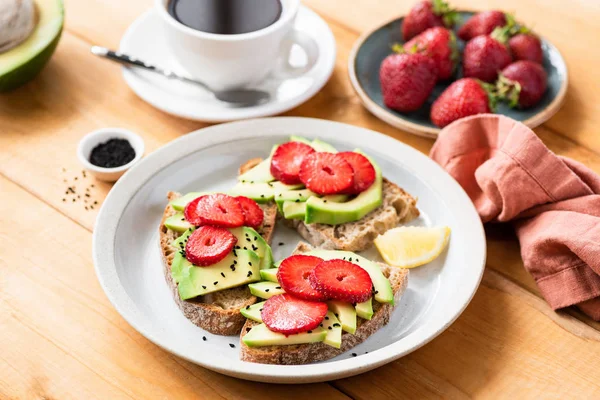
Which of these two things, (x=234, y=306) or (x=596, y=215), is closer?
(x=234, y=306)

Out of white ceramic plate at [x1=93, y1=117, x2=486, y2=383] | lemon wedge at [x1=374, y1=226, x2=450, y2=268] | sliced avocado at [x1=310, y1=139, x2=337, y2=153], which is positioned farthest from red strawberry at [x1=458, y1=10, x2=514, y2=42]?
lemon wedge at [x1=374, y1=226, x2=450, y2=268]

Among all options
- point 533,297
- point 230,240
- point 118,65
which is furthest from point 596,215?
point 118,65

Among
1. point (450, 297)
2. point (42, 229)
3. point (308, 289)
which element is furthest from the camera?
point (42, 229)

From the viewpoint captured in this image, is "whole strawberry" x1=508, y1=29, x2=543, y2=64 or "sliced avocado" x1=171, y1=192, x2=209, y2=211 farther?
"whole strawberry" x1=508, y1=29, x2=543, y2=64

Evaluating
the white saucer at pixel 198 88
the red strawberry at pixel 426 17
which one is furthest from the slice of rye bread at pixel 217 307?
the red strawberry at pixel 426 17

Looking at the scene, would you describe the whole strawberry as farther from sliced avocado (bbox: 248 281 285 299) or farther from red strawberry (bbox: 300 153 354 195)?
sliced avocado (bbox: 248 281 285 299)

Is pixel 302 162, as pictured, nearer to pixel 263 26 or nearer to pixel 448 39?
pixel 263 26

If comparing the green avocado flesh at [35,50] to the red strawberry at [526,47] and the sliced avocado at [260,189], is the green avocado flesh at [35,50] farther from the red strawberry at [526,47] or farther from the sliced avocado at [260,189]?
the red strawberry at [526,47]
